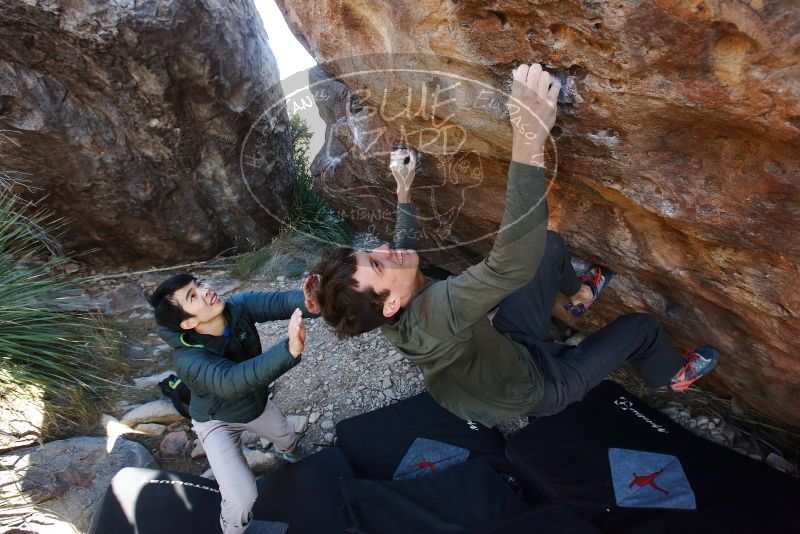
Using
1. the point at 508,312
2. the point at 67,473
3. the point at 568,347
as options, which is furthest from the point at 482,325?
the point at 67,473

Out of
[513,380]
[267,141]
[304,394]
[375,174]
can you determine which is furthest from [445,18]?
[267,141]

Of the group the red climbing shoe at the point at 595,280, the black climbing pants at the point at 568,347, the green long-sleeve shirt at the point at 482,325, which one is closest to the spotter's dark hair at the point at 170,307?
the green long-sleeve shirt at the point at 482,325

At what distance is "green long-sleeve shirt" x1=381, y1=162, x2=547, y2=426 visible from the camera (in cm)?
147

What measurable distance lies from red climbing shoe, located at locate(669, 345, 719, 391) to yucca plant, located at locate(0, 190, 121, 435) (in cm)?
345

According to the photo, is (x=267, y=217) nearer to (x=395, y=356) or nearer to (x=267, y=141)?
(x=267, y=141)

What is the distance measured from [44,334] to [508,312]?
117 inches

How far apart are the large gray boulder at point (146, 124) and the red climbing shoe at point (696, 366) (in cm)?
362

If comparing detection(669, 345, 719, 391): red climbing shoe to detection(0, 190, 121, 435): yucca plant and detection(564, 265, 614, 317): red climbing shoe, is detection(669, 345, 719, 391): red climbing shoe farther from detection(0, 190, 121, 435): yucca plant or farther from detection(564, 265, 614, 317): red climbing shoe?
detection(0, 190, 121, 435): yucca plant

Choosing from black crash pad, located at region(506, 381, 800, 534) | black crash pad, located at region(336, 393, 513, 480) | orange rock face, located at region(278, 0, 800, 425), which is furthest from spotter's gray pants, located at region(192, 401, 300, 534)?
orange rock face, located at region(278, 0, 800, 425)

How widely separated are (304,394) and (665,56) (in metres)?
2.85

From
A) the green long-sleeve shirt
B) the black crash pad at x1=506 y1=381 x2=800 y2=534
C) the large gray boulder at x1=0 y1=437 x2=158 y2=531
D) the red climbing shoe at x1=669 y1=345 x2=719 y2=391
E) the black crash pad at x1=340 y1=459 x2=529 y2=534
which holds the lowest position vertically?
the black crash pad at x1=506 y1=381 x2=800 y2=534

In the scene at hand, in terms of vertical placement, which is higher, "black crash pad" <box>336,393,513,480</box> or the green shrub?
the green shrub

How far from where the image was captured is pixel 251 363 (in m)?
2.02

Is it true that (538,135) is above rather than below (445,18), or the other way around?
below
